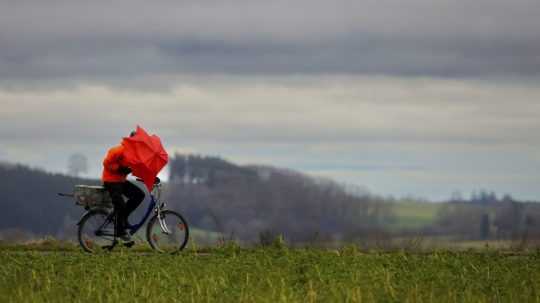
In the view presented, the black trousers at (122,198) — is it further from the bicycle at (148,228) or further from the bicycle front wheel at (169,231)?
the bicycle front wheel at (169,231)

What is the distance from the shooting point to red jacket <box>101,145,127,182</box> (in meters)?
19.4

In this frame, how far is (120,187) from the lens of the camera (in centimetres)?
1978

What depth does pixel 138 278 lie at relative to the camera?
16.5 m

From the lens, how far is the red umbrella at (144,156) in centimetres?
1934

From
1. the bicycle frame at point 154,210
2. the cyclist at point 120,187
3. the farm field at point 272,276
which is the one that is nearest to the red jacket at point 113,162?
the cyclist at point 120,187

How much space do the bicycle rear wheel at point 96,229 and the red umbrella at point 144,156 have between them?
1.28 meters

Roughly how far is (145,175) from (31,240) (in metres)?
4.97

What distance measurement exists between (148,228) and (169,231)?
0.49 meters

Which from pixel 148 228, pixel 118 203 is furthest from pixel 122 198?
pixel 148 228

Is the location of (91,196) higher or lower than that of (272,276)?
higher

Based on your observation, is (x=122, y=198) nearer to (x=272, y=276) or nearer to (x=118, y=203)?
(x=118, y=203)

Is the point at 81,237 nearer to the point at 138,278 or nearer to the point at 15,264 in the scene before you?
the point at 15,264

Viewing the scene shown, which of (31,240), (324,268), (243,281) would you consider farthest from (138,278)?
(31,240)

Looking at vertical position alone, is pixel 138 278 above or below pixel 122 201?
below
